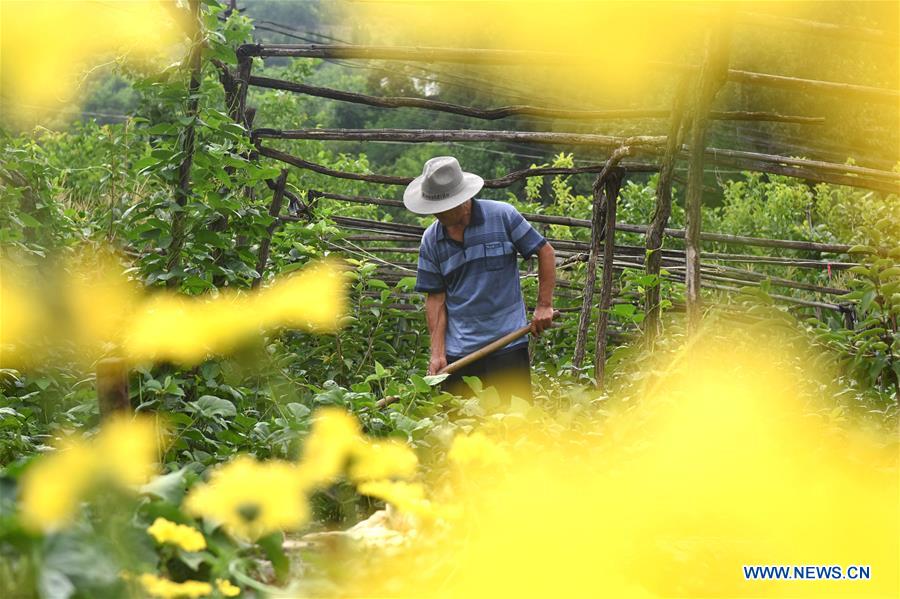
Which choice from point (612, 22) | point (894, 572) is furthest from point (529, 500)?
point (612, 22)

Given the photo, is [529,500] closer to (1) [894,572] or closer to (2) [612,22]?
(1) [894,572]

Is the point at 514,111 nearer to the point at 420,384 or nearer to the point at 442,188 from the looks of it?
the point at 442,188

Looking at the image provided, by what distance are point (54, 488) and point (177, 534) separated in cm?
14

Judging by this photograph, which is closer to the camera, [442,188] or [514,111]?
[442,188]

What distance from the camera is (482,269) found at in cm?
398

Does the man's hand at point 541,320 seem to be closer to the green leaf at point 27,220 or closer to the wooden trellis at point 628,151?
the wooden trellis at point 628,151

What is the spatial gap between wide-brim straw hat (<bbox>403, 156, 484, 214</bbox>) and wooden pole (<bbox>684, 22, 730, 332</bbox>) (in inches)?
52.0

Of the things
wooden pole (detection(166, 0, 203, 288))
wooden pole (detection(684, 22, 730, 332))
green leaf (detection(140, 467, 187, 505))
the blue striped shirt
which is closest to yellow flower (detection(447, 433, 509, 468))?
green leaf (detection(140, 467, 187, 505))

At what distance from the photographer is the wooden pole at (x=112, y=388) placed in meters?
1.29

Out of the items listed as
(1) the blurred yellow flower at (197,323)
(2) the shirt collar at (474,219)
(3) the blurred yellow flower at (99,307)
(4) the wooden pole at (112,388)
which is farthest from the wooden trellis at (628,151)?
(4) the wooden pole at (112,388)

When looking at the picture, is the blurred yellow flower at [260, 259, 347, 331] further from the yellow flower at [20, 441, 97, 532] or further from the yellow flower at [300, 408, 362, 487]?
the yellow flower at [20, 441, 97, 532]

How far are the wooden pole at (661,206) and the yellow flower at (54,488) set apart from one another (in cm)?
212

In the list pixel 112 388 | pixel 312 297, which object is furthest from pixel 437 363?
pixel 112 388

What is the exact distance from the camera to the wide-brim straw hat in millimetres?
3775
